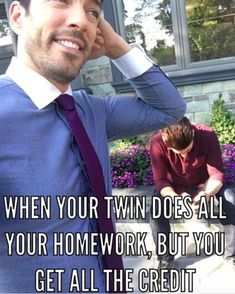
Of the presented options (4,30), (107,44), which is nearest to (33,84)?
(107,44)

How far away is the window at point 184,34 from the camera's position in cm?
463

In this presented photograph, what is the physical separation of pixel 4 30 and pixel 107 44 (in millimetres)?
4689

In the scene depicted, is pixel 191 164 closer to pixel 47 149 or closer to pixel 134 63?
pixel 134 63

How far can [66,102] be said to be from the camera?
1172 millimetres

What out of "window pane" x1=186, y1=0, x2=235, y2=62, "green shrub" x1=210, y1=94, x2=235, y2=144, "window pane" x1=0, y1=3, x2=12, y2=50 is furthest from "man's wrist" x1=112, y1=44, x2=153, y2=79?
"window pane" x1=0, y1=3, x2=12, y2=50

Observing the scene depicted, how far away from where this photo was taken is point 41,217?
3.51 ft

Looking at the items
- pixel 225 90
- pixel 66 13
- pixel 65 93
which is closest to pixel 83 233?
pixel 65 93

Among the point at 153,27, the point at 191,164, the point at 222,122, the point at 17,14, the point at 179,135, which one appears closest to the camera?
the point at 17,14

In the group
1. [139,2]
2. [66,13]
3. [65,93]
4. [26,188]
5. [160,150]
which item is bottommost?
[160,150]

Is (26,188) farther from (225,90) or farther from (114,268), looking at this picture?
(225,90)

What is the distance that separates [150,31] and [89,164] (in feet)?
13.4

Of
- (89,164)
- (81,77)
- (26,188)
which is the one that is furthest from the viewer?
(81,77)

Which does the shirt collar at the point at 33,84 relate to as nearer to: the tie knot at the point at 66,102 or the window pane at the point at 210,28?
the tie knot at the point at 66,102

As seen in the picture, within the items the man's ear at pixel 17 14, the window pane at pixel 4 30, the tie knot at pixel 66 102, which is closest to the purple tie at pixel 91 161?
the tie knot at pixel 66 102
